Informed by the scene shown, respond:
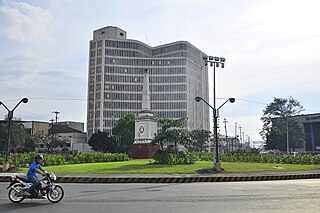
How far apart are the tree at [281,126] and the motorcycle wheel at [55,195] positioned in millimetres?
67030

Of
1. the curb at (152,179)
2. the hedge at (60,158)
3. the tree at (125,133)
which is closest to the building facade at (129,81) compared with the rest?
the tree at (125,133)

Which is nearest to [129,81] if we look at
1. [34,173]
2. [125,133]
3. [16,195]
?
[125,133]

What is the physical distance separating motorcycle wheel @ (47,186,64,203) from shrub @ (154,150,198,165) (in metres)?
17.2

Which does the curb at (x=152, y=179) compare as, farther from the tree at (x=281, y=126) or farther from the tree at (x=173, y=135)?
the tree at (x=281, y=126)

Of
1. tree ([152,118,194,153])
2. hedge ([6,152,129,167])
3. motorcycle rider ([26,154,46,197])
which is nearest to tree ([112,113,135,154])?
hedge ([6,152,129,167])

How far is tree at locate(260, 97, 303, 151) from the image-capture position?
7188 centimetres

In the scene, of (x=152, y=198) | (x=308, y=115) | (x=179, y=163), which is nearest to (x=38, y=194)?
(x=152, y=198)

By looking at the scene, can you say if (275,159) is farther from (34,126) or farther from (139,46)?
(139,46)

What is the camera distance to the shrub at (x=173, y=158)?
2698 centimetres

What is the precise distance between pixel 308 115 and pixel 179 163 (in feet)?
212

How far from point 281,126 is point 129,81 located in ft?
174

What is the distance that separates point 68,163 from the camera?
30.7m

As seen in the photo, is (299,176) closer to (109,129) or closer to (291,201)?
(291,201)

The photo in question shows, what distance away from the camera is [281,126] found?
7350cm
